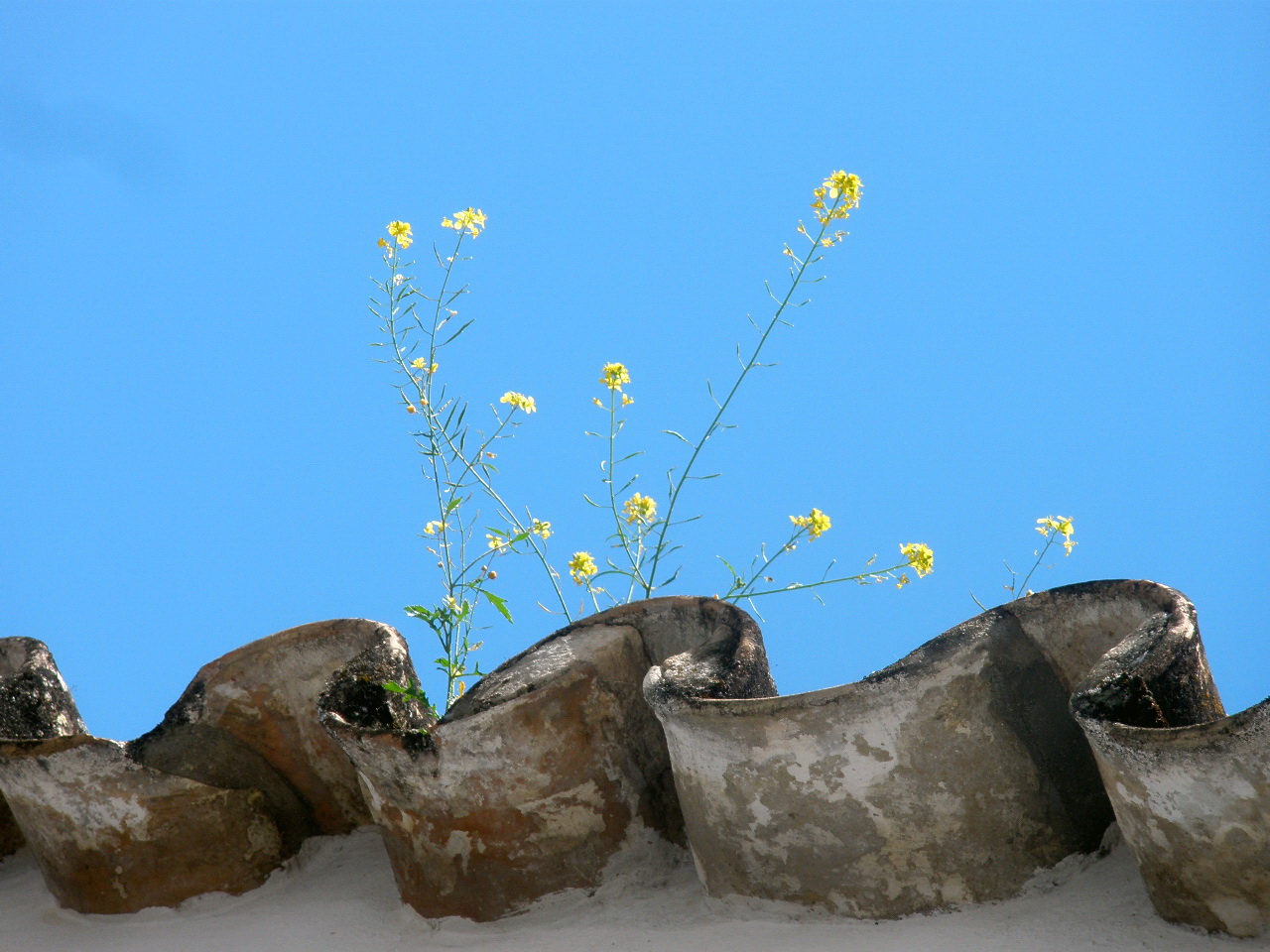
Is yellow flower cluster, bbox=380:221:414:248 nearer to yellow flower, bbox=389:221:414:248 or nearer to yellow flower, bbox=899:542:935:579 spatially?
yellow flower, bbox=389:221:414:248

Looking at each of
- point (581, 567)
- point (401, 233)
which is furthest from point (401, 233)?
point (581, 567)

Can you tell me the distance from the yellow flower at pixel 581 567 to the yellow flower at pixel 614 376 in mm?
431

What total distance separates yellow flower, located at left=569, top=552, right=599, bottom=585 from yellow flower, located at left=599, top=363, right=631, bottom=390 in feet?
1.41

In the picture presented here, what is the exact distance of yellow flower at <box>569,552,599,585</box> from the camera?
2.76m

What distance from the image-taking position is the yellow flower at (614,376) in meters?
2.84

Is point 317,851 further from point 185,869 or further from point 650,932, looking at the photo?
point 650,932

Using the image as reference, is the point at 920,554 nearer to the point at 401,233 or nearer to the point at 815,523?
the point at 815,523

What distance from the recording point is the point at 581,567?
276 centimetres

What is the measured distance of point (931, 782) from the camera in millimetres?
1614

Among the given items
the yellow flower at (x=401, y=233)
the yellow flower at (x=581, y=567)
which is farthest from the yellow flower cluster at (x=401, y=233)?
the yellow flower at (x=581, y=567)

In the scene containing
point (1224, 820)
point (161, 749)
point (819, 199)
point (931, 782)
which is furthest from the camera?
point (819, 199)

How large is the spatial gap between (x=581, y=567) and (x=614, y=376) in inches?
19.0

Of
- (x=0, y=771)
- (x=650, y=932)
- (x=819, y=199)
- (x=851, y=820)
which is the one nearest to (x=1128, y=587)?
(x=851, y=820)

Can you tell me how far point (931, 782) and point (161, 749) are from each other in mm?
1484
